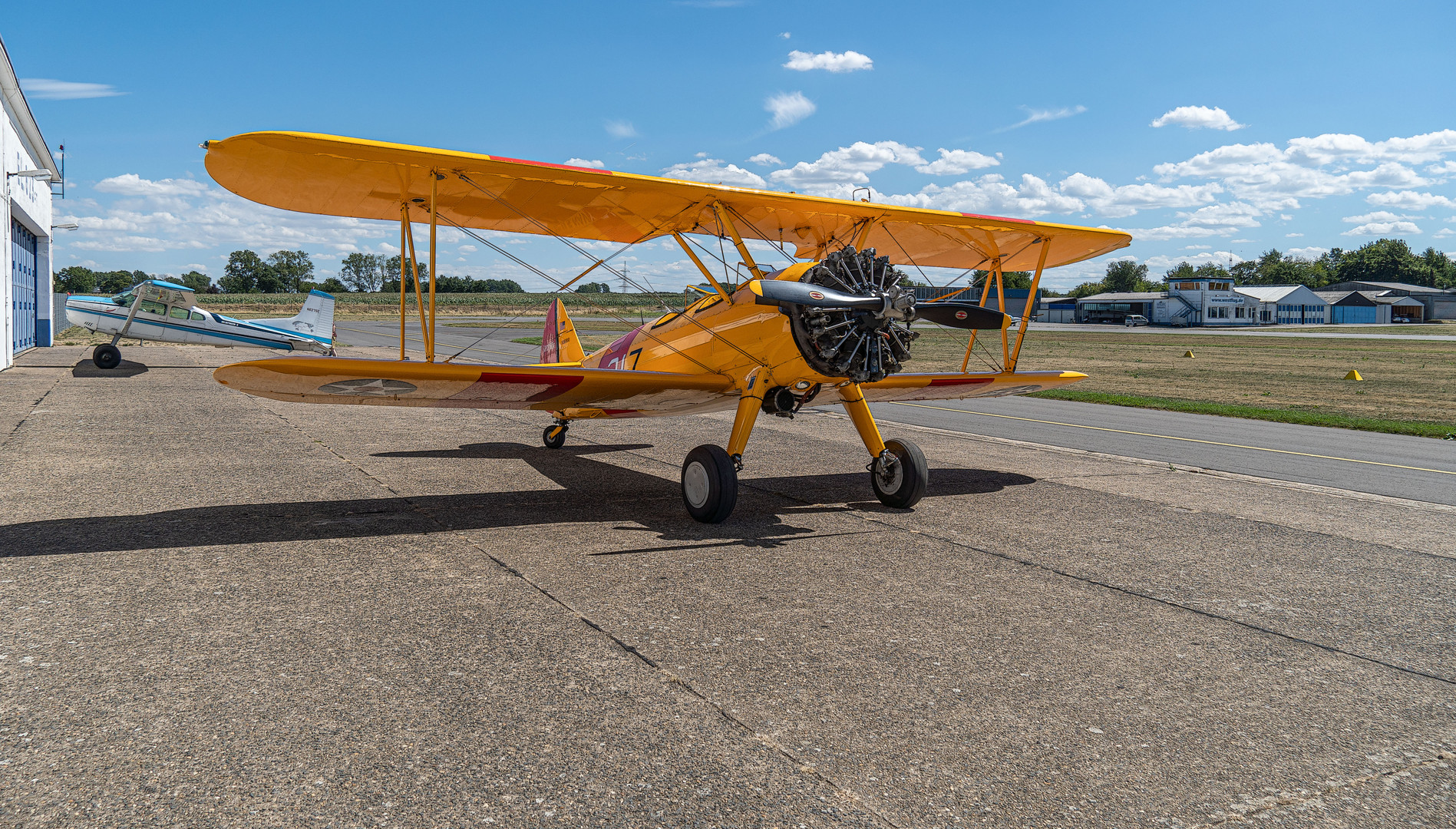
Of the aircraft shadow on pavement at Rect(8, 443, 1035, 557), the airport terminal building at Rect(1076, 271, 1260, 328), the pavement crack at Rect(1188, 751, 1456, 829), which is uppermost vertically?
the airport terminal building at Rect(1076, 271, 1260, 328)

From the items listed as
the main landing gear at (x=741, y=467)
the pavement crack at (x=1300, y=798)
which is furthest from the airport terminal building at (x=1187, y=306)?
the pavement crack at (x=1300, y=798)

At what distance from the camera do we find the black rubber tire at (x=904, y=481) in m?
7.52

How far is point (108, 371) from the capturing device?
20594mm

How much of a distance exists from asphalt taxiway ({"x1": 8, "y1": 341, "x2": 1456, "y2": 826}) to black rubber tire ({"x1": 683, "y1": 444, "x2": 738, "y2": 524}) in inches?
9.4

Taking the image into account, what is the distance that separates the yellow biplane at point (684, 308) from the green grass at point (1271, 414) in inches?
321

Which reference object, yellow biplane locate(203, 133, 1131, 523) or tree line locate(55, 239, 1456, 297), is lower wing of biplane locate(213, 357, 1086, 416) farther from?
tree line locate(55, 239, 1456, 297)

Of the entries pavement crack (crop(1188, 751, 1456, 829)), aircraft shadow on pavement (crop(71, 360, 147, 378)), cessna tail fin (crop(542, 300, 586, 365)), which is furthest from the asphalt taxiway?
aircraft shadow on pavement (crop(71, 360, 147, 378))

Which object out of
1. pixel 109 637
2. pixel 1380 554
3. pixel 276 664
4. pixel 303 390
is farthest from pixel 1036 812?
pixel 303 390

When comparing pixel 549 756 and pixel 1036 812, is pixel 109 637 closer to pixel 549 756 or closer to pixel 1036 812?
pixel 549 756

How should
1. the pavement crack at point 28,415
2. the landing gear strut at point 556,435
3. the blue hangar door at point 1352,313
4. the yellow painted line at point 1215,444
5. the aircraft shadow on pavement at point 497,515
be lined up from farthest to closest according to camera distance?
the blue hangar door at point 1352,313 → the landing gear strut at point 556,435 → the yellow painted line at point 1215,444 → the pavement crack at point 28,415 → the aircraft shadow on pavement at point 497,515

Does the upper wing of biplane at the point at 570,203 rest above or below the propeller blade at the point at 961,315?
above

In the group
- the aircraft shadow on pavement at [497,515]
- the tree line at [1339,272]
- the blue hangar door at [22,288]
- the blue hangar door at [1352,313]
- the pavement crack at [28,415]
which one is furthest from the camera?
the tree line at [1339,272]

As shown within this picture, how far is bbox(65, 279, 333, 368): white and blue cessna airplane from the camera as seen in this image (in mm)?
22531

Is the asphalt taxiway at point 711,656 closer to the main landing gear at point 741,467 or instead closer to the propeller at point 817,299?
the main landing gear at point 741,467
